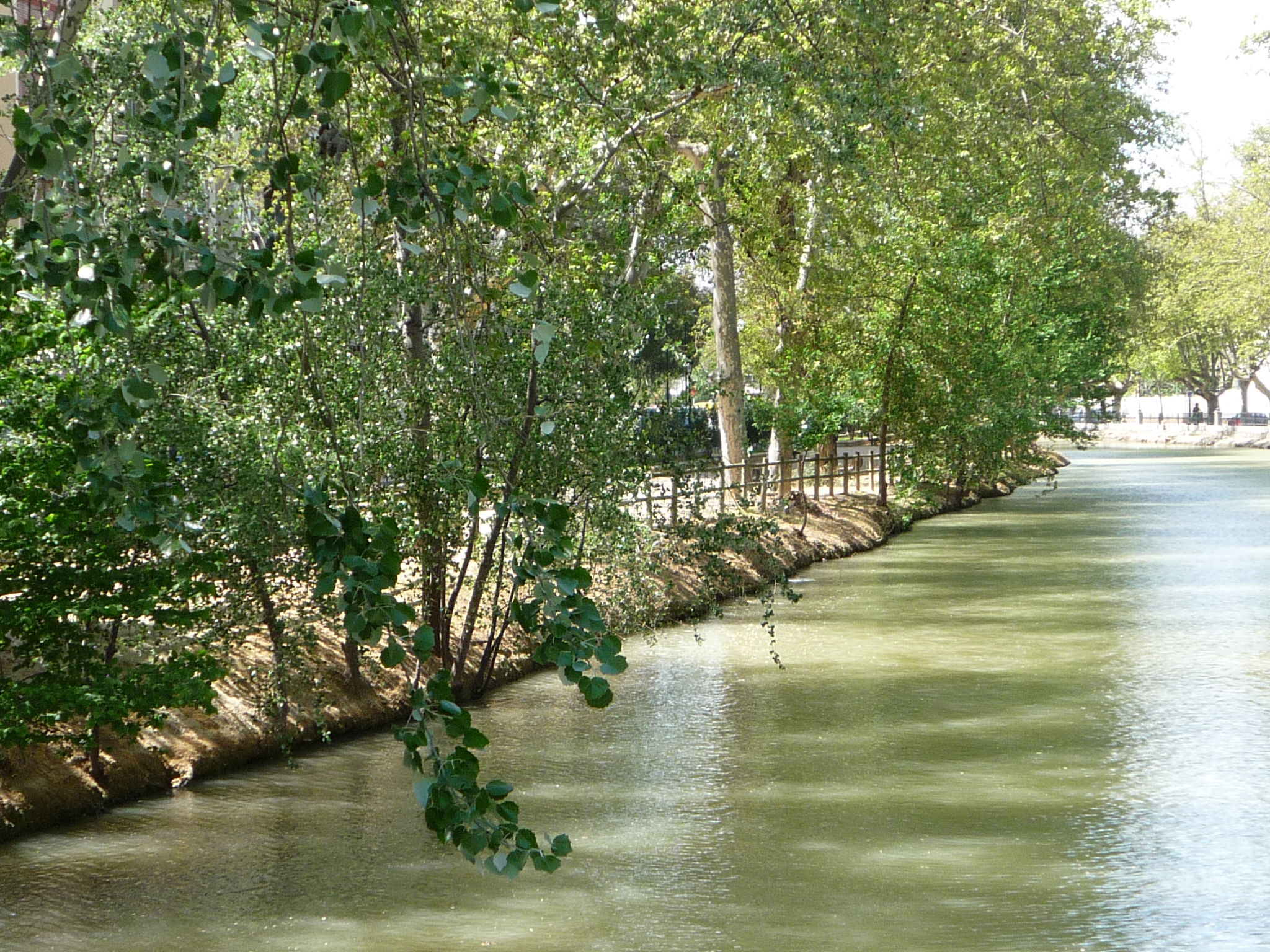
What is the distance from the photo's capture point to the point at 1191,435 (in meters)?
80.9

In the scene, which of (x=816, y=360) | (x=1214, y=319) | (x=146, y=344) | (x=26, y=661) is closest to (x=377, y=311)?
(x=146, y=344)

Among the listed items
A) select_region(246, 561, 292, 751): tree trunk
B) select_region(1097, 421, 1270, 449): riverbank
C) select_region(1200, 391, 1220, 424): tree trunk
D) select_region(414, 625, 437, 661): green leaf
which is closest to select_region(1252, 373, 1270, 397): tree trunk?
select_region(1097, 421, 1270, 449): riverbank

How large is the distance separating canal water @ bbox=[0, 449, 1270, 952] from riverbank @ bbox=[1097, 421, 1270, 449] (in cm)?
5469

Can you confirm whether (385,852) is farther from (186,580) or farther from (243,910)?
(186,580)

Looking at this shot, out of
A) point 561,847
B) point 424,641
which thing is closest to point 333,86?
point 424,641

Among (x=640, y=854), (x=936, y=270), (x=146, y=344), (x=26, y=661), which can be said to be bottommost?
(x=640, y=854)

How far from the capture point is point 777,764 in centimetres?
1324

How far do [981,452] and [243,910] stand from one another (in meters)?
26.3

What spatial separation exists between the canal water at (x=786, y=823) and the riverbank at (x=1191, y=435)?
179 feet

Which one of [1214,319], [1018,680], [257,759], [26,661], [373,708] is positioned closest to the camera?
[26,661]

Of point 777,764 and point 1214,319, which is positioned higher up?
point 1214,319

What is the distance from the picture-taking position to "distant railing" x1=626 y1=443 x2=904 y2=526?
15.4 metres

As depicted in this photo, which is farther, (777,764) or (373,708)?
(373,708)

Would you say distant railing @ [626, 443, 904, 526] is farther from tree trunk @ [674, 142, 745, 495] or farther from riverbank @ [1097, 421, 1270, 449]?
riverbank @ [1097, 421, 1270, 449]
